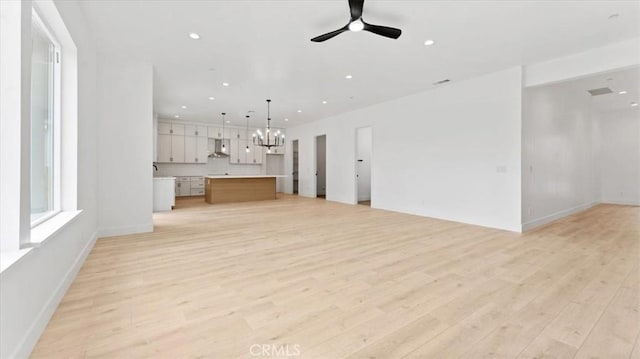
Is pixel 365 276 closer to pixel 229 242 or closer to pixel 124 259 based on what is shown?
pixel 229 242

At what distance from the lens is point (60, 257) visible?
2244mm

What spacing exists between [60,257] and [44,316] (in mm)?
609

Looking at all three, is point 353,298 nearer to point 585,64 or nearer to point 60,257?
point 60,257

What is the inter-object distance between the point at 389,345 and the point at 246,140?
34.1 feet

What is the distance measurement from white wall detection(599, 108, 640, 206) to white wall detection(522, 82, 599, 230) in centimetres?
119

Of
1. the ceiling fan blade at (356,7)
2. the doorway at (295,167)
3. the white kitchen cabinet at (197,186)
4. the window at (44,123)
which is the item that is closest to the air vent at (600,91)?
the ceiling fan blade at (356,7)

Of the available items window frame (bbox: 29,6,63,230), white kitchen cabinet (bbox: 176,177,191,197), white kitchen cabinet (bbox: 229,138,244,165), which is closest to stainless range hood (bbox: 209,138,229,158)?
white kitchen cabinet (bbox: 229,138,244,165)

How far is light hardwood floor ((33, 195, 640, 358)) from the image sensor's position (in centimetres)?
164

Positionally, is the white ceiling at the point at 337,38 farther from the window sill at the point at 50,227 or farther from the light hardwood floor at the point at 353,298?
the light hardwood floor at the point at 353,298

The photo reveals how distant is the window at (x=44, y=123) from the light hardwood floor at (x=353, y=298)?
78 centimetres

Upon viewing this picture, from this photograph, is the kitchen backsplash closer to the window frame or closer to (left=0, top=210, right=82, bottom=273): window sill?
the window frame

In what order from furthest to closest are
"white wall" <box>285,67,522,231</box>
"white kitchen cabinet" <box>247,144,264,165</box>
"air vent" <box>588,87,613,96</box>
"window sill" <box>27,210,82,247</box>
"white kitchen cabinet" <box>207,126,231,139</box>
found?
1. "white kitchen cabinet" <box>247,144,264,165</box>
2. "white kitchen cabinet" <box>207,126,231,139</box>
3. "air vent" <box>588,87,613,96</box>
4. "white wall" <box>285,67,522,231</box>
5. "window sill" <box>27,210,82,247</box>

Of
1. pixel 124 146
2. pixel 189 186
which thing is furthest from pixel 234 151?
pixel 124 146

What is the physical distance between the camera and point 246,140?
11.1 m
